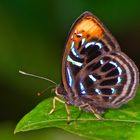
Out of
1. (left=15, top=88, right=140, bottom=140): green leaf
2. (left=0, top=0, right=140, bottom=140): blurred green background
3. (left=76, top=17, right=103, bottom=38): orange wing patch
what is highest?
(left=0, top=0, right=140, bottom=140): blurred green background

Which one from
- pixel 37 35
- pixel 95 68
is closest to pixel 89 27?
pixel 95 68

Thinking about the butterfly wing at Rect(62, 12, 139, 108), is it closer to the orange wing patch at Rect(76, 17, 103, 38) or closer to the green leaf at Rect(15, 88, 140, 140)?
the orange wing patch at Rect(76, 17, 103, 38)

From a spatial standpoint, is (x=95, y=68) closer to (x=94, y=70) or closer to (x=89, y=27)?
(x=94, y=70)

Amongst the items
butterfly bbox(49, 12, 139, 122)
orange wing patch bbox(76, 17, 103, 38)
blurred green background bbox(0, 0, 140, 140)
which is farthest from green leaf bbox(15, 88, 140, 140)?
blurred green background bbox(0, 0, 140, 140)

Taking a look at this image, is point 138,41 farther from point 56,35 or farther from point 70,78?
point 70,78

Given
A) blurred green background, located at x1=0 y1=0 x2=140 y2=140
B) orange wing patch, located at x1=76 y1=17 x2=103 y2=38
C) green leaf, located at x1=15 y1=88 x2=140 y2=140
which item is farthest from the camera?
blurred green background, located at x1=0 y1=0 x2=140 y2=140

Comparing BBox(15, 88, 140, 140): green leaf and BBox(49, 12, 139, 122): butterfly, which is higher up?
BBox(49, 12, 139, 122): butterfly

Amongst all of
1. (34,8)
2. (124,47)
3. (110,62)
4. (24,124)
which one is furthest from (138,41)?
(24,124)
